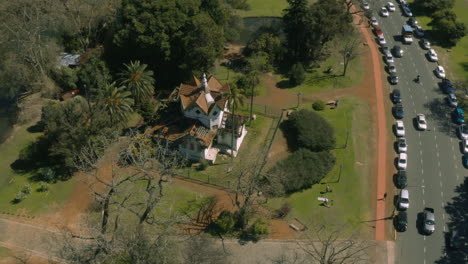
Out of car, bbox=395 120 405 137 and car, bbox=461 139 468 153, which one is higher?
car, bbox=395 120 405 137

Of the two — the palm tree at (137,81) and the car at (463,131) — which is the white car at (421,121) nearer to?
the car at (463,131)

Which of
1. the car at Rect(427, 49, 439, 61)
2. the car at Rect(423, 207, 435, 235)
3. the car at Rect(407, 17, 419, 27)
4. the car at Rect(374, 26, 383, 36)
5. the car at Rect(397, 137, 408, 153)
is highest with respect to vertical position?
the car at Rect(407, 17, 419, 27)

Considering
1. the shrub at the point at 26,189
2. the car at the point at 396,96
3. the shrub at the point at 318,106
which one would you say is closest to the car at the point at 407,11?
the car at the point at 396,96

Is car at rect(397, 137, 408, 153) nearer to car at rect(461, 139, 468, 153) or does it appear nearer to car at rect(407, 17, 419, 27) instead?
car at rect(461, 139, 468, 153)

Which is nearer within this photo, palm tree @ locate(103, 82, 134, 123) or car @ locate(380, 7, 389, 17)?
palm tree @ locate(103, 82, 134, 123)

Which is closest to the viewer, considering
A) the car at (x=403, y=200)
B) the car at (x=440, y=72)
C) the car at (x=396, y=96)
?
the car at (x=403, y=200)

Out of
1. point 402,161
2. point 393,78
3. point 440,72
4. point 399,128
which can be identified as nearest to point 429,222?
point 402,161

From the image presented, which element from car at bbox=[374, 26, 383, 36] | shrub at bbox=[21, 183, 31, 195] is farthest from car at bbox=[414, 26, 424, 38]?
shrub at bbox=[21, 183, 31, 195]

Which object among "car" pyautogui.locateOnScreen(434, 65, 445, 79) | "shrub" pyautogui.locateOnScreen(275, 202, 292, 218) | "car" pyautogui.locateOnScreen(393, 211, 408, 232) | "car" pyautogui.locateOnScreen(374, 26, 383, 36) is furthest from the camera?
"car" pyautogui.locateOnScreen(374, 26, 383, 36)

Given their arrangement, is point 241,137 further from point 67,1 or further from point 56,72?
point 67,1
